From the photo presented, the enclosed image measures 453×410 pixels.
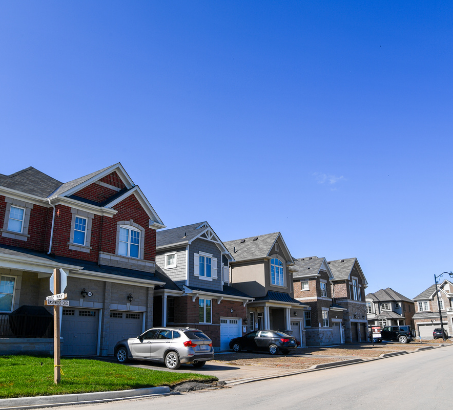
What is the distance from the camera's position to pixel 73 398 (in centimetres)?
923

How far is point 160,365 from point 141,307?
5.76 m

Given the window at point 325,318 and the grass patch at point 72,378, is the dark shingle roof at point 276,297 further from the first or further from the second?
the grass patch at point 72,378

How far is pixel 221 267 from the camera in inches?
1169

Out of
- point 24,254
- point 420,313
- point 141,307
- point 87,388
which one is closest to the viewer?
point 87,388

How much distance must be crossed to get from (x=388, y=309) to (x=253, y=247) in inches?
1878

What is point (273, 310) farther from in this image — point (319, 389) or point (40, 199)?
point (319, 389)

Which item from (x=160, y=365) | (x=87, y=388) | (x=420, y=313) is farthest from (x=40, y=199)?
(x=420, y=313)

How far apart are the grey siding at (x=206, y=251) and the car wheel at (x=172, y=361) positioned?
10871mm

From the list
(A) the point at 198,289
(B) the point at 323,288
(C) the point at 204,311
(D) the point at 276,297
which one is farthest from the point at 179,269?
(B) the point at 323,288

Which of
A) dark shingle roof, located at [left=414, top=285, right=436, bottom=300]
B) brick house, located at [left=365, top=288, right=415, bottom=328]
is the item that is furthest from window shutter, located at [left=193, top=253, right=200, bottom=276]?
dark shingle roof, located at [left=414, top=285, right=436, bottom=300]

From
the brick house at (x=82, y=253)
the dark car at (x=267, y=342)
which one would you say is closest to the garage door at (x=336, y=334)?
the dark car at (x=267, y=342)

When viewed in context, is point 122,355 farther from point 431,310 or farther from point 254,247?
point 431,310

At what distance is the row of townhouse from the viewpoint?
1786cm

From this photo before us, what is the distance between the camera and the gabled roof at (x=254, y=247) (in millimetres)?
33016
